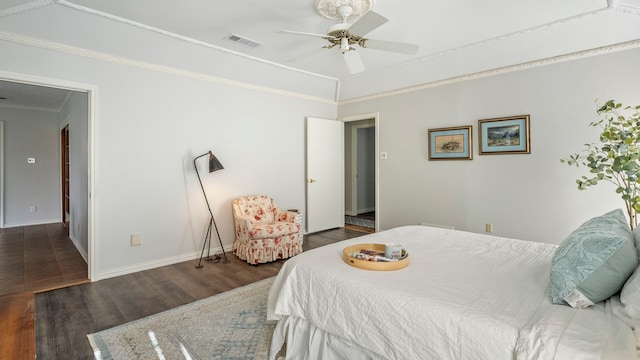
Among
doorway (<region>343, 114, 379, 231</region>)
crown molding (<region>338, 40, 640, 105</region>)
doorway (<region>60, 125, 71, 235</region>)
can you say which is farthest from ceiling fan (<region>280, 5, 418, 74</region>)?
doorway (<region>60, 125, 71, 235</region>)

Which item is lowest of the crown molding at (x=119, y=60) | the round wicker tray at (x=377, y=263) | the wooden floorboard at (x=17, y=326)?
the wooden floorboard at (x=17, y=326)

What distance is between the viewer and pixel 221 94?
4211 mm

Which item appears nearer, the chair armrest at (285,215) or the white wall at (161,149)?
the white wall at (161,149)

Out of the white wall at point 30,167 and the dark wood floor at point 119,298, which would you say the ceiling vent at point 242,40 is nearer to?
the dark wood floor at point 119,298

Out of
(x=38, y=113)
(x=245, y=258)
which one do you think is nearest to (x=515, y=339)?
(x=245, y=258)

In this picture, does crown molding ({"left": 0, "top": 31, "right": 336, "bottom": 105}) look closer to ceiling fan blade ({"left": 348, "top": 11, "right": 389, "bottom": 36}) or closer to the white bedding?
ceiling fan blade ({"left": 348, "top": 11, "right": 389, "bottom": 36})

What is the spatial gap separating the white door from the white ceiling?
1746 millimetres

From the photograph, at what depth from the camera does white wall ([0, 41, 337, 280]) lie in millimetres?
3289

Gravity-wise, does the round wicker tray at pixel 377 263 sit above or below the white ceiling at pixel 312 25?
below

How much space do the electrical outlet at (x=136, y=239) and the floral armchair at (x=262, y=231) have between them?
3.50ft

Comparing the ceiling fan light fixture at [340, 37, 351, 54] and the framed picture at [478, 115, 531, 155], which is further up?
the ceiling fan light fixture at [340, 37, 351, 54]

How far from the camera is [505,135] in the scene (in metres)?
3.86

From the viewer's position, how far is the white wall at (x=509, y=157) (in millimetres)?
3293

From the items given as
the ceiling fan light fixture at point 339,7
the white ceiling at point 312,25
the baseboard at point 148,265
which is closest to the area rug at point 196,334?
the baseboard at point 148,265
